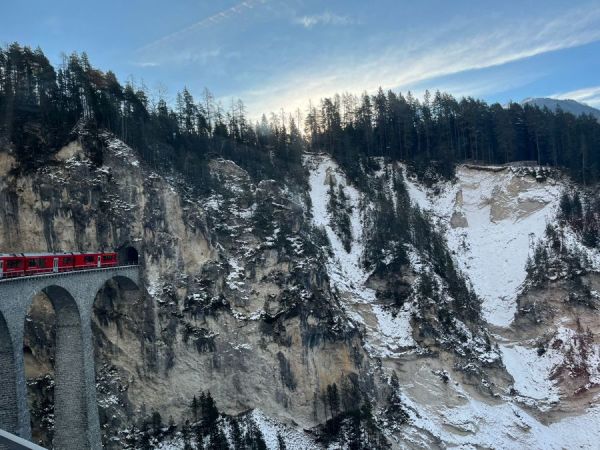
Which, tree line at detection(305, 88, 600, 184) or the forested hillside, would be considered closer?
the forested hillside

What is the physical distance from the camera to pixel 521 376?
4322 cm

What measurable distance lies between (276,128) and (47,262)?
1808 inches

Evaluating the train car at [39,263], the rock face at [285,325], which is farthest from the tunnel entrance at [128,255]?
the train car at [39,263]

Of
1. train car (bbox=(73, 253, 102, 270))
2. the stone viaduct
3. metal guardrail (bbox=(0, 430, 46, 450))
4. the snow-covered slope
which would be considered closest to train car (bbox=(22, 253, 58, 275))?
the stone viaduct

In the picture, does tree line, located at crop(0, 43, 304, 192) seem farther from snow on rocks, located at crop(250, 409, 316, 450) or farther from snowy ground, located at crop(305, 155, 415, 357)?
snow on rocks, located at crop(250, 409, 316, 450)

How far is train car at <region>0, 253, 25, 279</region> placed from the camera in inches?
933

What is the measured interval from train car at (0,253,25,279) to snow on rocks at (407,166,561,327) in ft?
136

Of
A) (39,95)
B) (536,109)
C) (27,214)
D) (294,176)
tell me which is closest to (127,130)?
→ (39,95)

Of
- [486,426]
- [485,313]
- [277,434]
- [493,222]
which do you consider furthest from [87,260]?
[493,222]

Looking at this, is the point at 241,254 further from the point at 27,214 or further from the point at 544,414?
the point at 544,414

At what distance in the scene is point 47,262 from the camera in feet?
89.2

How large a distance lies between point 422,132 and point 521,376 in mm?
39316

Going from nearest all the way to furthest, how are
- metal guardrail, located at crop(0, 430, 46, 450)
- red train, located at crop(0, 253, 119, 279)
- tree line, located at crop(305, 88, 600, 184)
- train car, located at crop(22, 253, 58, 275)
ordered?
metal guardrail, located at crop(0, 430, 46, 450) → red train, located at crop(0, 253, 119, 279) → train car, located at crop(22, 253, 58, 275) → tree line, located at crop(305, 88, 600, 184)

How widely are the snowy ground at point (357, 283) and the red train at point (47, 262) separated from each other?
21659mm
